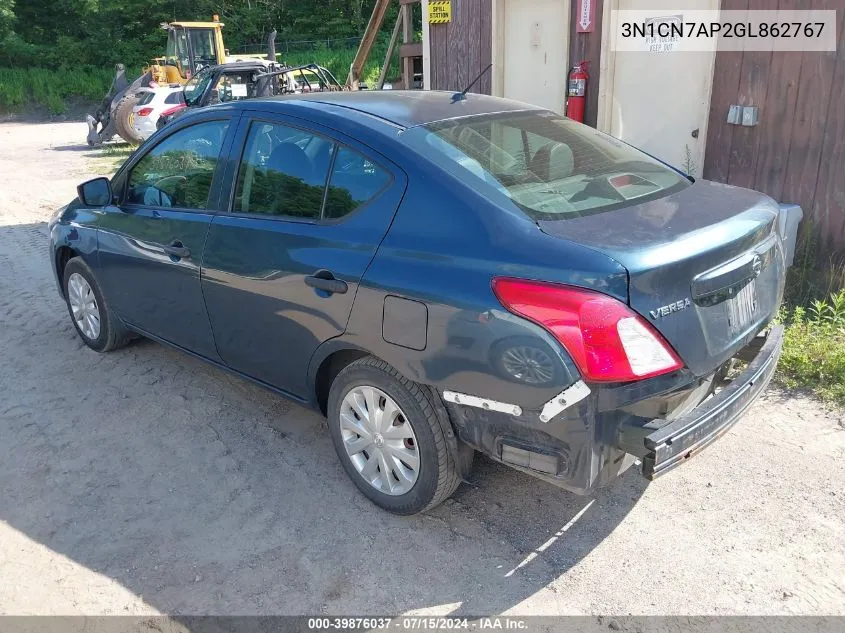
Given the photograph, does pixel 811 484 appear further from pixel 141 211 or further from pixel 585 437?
pixel 141 211

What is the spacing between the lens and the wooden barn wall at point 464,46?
8141mm

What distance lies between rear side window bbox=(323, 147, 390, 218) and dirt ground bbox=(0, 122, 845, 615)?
1.34 metres

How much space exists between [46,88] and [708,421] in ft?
109

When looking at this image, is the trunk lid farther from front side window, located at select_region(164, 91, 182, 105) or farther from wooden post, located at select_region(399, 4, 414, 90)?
front side window, located at select_region(164, 91, 182, 105)

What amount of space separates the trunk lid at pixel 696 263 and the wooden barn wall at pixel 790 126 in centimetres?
304

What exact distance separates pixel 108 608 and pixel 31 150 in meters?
19.1

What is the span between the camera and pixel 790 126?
576 centimetres

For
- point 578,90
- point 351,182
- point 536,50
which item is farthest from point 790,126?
point 351,182

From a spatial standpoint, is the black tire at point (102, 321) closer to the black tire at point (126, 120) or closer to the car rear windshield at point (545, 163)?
the car rear windshield at point (545, 163)

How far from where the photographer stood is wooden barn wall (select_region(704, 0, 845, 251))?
5.49 metres

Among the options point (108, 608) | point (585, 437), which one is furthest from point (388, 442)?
point (108, 608)

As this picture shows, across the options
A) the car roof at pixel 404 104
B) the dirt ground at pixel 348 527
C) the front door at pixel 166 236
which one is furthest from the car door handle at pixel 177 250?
the dirt ground at pixel 348 527

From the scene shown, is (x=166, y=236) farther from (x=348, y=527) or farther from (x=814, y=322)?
(x=814, y=322)

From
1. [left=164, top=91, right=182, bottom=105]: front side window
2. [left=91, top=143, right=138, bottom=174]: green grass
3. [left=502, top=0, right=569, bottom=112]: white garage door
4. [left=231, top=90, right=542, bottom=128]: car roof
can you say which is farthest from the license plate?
[left=164, top=91, right=182, bottom=105]: front side window
